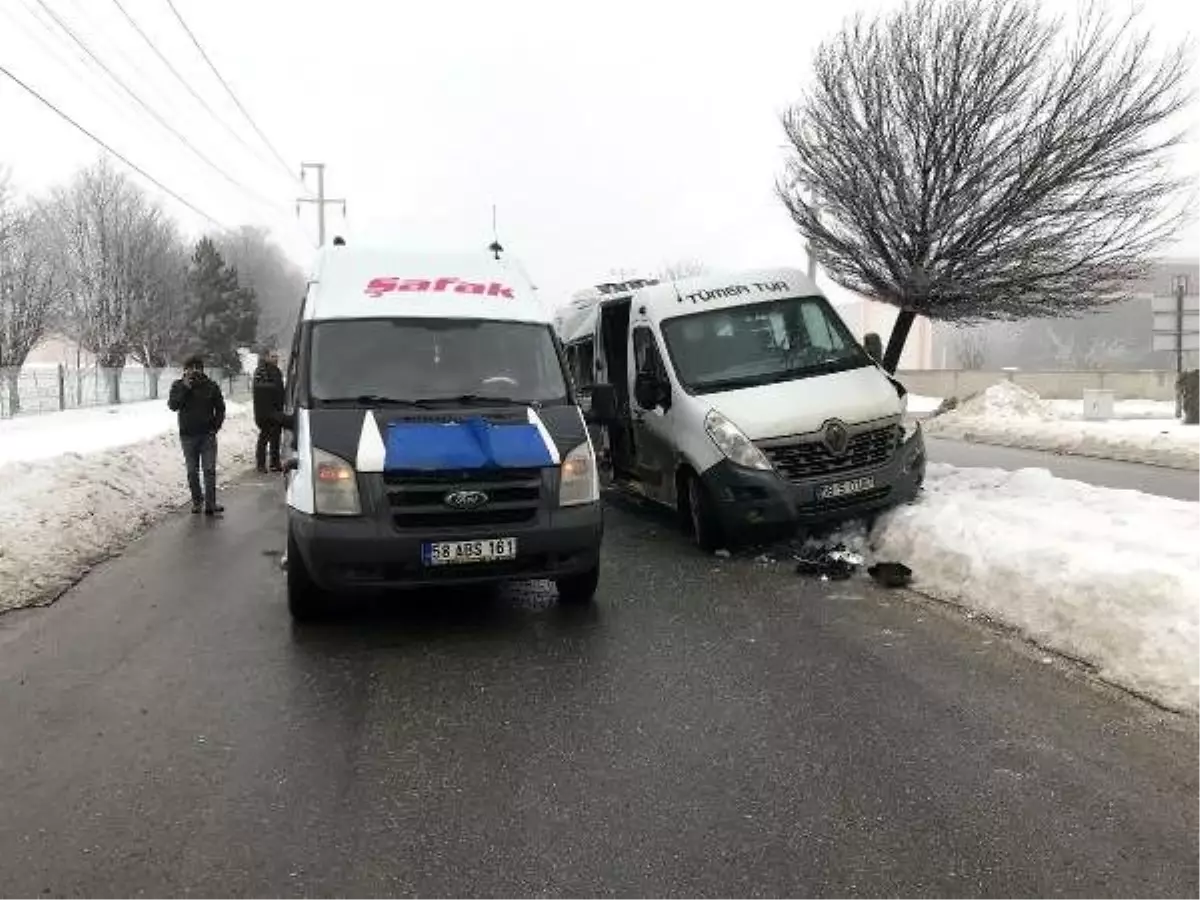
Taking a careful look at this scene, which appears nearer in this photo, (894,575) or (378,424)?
(378,424)

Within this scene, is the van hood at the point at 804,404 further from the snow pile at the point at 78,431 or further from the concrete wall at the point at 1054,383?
the concrete wall at the point at 1054,383

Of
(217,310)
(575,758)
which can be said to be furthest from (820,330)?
(217,310)

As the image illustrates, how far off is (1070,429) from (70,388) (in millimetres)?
28443

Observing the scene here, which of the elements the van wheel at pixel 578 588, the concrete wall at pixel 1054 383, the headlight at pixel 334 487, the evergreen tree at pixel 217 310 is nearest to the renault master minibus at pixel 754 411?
the van wheel at pixel 578 588

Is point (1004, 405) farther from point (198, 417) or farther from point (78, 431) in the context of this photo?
point (198, 417)

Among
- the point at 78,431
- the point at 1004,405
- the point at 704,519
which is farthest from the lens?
the point at 1004,405

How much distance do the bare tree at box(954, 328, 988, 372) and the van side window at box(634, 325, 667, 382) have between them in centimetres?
6248

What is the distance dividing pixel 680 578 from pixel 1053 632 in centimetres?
293

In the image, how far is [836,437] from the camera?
8.60m

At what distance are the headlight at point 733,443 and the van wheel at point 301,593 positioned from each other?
358 cm

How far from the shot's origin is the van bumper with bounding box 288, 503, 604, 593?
6070 mm

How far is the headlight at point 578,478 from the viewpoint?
21.3 ft

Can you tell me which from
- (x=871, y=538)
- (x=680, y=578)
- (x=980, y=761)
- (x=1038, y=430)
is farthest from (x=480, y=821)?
(x=1038, y=430)

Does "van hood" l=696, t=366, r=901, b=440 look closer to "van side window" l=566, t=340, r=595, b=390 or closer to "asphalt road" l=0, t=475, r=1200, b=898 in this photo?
"asphalt road" l=0, t=475, r=1200, b=898
